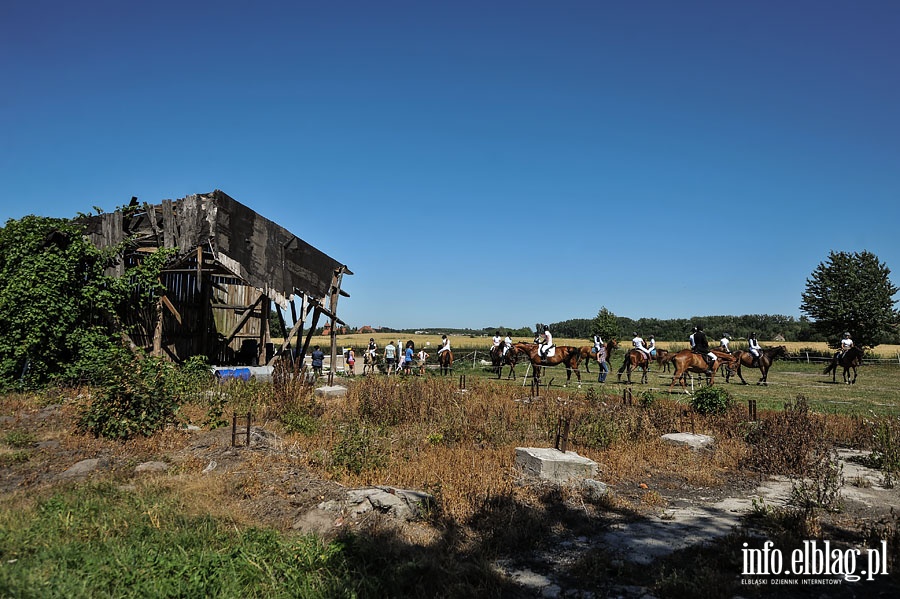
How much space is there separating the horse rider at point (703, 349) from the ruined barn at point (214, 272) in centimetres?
1368

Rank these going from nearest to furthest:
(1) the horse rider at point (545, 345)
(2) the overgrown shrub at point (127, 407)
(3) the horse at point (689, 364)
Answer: (2) the overgrown shrub at point (127, 407) < (3) the horse at point (689, 364) < (1) the horse rider at point (545, 345)

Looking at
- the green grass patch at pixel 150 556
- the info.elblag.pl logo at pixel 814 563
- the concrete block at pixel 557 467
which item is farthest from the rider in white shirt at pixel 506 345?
the green grass patch at pixel 150 556

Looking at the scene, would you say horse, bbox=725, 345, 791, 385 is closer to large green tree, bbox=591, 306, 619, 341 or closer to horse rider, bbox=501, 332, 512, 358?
horse rider, bbox=501, 332, 512, 358

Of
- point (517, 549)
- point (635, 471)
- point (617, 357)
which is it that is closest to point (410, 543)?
point (517, 549)

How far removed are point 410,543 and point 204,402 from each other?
8019 mm

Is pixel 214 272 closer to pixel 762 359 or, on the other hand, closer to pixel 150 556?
pixel 150 556

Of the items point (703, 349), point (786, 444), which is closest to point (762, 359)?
point (703, 349)

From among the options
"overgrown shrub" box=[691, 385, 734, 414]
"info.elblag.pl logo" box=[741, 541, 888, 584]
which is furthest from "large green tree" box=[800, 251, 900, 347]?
"info.elblag.pl logo" box=[741, 541, 888, 584]

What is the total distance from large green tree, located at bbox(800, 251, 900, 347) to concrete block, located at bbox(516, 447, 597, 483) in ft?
144

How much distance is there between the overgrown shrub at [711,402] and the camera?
11883mm

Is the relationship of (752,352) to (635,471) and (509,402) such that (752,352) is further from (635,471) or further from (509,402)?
(635,471)

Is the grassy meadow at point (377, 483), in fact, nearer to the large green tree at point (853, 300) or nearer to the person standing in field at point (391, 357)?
the person standing in field at point (391, 357)

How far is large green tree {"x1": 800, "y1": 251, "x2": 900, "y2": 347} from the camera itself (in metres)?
42.3

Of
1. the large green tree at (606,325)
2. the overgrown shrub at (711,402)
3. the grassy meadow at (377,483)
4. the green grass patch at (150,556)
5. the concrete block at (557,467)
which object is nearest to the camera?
the green grass patch at (150,556)
